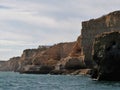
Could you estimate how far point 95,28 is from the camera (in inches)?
5128

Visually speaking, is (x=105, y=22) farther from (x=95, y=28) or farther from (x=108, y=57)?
(x=108, y=57)

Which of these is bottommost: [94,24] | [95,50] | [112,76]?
[112,76]

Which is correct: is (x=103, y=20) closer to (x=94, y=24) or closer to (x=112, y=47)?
(x=94, y=24)

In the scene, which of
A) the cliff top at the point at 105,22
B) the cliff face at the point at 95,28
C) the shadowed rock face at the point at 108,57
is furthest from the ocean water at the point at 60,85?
the cliff top at the point at 105,22

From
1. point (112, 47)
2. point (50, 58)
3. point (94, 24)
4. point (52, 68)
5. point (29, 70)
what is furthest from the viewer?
point (50, 58)

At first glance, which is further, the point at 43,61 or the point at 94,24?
the point at 43,61

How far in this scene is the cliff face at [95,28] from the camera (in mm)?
122812

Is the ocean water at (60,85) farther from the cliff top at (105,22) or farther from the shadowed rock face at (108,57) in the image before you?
the cliff top at (105,22)

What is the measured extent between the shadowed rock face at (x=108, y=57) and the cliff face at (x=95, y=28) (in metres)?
49.1

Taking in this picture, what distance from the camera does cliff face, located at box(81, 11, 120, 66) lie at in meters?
123

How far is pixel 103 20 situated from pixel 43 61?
154ft

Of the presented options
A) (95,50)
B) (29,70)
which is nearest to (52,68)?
(29,70)

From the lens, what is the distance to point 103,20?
129375 mm

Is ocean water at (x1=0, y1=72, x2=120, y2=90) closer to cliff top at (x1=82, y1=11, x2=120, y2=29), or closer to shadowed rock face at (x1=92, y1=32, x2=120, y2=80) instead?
shadowed rock face at (x1=92, y1=32, x2=120, y2=80)
